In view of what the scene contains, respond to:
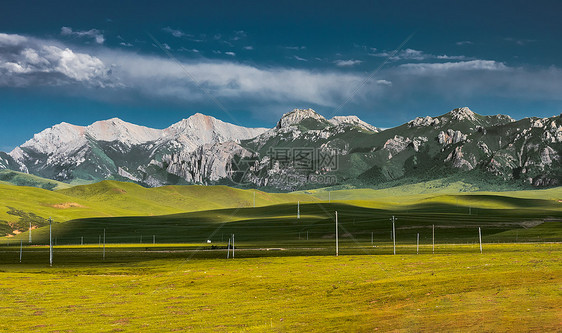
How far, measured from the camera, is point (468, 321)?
32.8m

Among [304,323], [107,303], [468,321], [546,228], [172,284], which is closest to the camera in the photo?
[468,321]

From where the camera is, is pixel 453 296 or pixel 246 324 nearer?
pixel 246 324

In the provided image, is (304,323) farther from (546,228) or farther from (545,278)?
(546,228)

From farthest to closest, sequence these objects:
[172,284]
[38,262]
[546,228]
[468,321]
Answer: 1. [546,228]
2. [38,262]
3. [172,284]
4. [468,321]

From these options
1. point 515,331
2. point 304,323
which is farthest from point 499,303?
point 304,323

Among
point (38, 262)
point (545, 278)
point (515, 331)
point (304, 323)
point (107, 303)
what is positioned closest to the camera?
A: point (515, 331)

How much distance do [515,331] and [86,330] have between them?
2965 centimetres

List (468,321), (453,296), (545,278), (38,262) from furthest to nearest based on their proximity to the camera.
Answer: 1. (38,262)
2. (545,278)
3. (453,296)
4. (468,321)

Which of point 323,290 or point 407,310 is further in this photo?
point 323,290

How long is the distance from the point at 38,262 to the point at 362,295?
→ 390 feet

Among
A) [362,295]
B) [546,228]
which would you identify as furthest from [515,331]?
[546,228]

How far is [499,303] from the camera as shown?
3959 cm

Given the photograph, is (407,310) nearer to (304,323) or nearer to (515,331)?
(304,323)

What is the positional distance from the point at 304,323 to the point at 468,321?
1150 centimetres
